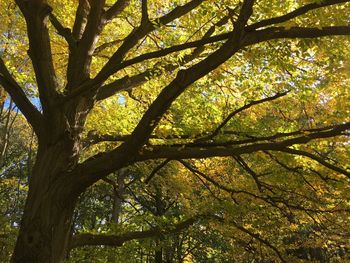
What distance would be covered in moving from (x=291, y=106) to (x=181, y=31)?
2.73 meters

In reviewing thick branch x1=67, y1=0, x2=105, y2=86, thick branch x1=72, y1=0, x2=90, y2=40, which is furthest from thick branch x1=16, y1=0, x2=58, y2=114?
thick branch x1=72, y1=0, x2=90, y2=40

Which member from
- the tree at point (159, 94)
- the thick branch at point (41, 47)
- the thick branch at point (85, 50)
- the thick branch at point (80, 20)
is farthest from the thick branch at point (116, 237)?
the thick branch at point (80, 20)

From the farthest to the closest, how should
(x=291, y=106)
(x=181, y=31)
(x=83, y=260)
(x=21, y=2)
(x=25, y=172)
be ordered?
(x=25, y=172) < (x=83, y=260) < (x=181, y=31) < (x=291, y=106) < (x=21, y=2)

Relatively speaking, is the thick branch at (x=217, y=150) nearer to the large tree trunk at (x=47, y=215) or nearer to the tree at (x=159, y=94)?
the tree at (x=159, y=94)

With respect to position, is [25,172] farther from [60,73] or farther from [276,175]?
[276,175]

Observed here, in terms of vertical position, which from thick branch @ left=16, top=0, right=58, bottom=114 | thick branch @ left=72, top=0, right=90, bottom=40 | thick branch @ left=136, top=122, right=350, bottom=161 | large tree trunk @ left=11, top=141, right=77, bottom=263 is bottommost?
large tree trunk @ left=11, top=141, right=77, bottom=263

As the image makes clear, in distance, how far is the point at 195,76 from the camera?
144 inches

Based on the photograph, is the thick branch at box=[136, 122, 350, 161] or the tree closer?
the tree

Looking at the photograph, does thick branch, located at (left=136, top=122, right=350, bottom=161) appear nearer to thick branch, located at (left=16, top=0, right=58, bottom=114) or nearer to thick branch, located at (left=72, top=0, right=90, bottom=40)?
thick branch, located at (left=16, top=0, right=58, bottom=114)

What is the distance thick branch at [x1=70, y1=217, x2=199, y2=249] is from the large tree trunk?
36.2 inches

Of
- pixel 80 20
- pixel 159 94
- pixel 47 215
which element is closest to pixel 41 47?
pixel 80 20

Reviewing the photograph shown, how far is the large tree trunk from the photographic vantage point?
14.4 ft

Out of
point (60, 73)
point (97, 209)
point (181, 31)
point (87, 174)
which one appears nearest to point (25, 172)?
point (97, 209)

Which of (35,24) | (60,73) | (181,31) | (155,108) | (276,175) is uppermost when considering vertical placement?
(60,73)
